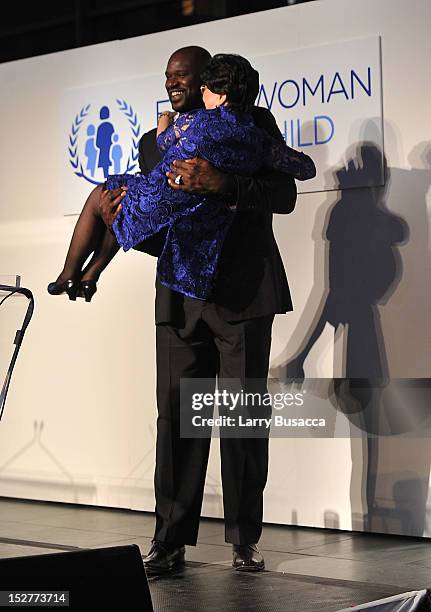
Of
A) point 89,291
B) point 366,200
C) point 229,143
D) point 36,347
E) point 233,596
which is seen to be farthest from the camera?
point 36,347

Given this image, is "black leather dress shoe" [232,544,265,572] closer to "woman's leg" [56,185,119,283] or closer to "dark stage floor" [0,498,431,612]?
"dark stage floor" [0,498,431,612]

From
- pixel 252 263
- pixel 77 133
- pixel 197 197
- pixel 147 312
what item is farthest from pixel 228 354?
pixel 77 133

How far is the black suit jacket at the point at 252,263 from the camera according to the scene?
337 centimetres

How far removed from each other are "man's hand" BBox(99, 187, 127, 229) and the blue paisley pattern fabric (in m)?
0.13

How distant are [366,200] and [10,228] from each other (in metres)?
1.88

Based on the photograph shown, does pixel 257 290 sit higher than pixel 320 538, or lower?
higher

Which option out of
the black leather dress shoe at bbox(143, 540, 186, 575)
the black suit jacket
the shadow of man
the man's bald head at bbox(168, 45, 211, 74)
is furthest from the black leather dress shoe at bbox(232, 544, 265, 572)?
the man's bald head at bbox(168, 45, 211, 74)

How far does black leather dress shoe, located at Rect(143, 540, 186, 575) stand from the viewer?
3.38 metres

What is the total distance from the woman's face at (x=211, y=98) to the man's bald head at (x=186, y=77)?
19 centimetres

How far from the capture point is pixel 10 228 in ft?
17.1

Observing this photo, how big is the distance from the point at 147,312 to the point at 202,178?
1523mm

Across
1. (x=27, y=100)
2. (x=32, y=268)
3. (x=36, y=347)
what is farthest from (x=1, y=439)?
(x=27, y=100)

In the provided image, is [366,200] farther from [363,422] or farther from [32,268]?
[32,268]

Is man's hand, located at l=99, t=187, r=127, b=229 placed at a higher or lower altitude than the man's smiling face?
lower
